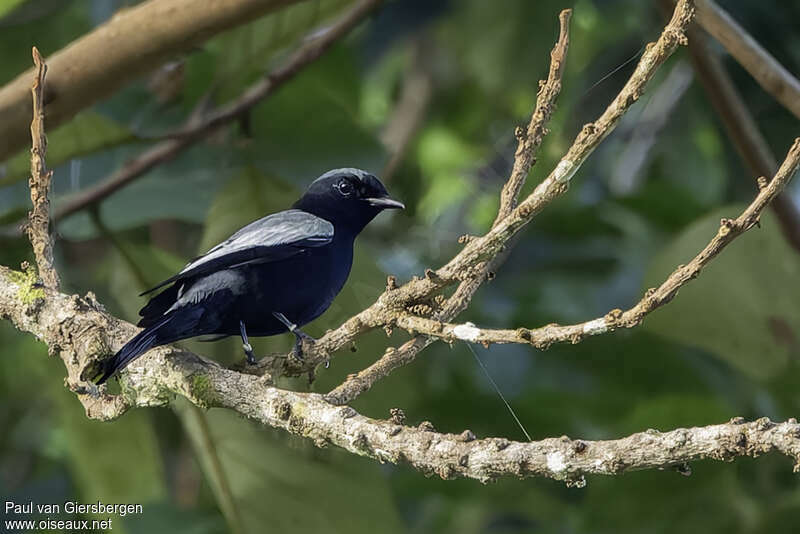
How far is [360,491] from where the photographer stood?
2406 millimetres

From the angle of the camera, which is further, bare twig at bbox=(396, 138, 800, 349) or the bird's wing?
the bird's wing

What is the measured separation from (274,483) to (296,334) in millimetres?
749

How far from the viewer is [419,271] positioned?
2900 millimetres

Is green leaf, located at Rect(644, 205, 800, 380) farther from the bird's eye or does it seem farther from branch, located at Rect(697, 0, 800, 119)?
the bird's eye

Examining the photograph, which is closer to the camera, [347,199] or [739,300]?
[347,199]

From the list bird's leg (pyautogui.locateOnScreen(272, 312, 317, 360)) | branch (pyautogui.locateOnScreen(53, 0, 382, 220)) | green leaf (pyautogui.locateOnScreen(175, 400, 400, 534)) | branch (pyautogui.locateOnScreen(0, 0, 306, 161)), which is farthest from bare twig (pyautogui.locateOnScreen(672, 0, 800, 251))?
bird's leg (pyautogui.locateOnScreen(272, 312, 317, 360))

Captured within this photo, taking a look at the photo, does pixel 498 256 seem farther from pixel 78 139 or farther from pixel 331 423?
pixel 78 139

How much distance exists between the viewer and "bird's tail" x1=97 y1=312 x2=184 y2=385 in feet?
4.76

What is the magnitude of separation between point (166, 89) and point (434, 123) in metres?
2.94

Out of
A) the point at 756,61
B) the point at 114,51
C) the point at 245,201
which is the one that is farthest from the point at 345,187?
the point at 756,61

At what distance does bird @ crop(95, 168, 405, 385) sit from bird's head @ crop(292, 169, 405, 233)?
0.18 feet

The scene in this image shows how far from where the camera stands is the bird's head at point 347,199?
1.95 metres

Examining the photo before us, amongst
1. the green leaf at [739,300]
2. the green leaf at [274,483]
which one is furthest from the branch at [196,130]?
the green leaf at [739,300]

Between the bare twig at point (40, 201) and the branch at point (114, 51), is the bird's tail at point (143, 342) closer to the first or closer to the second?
the bare twig at point (40, 201)
